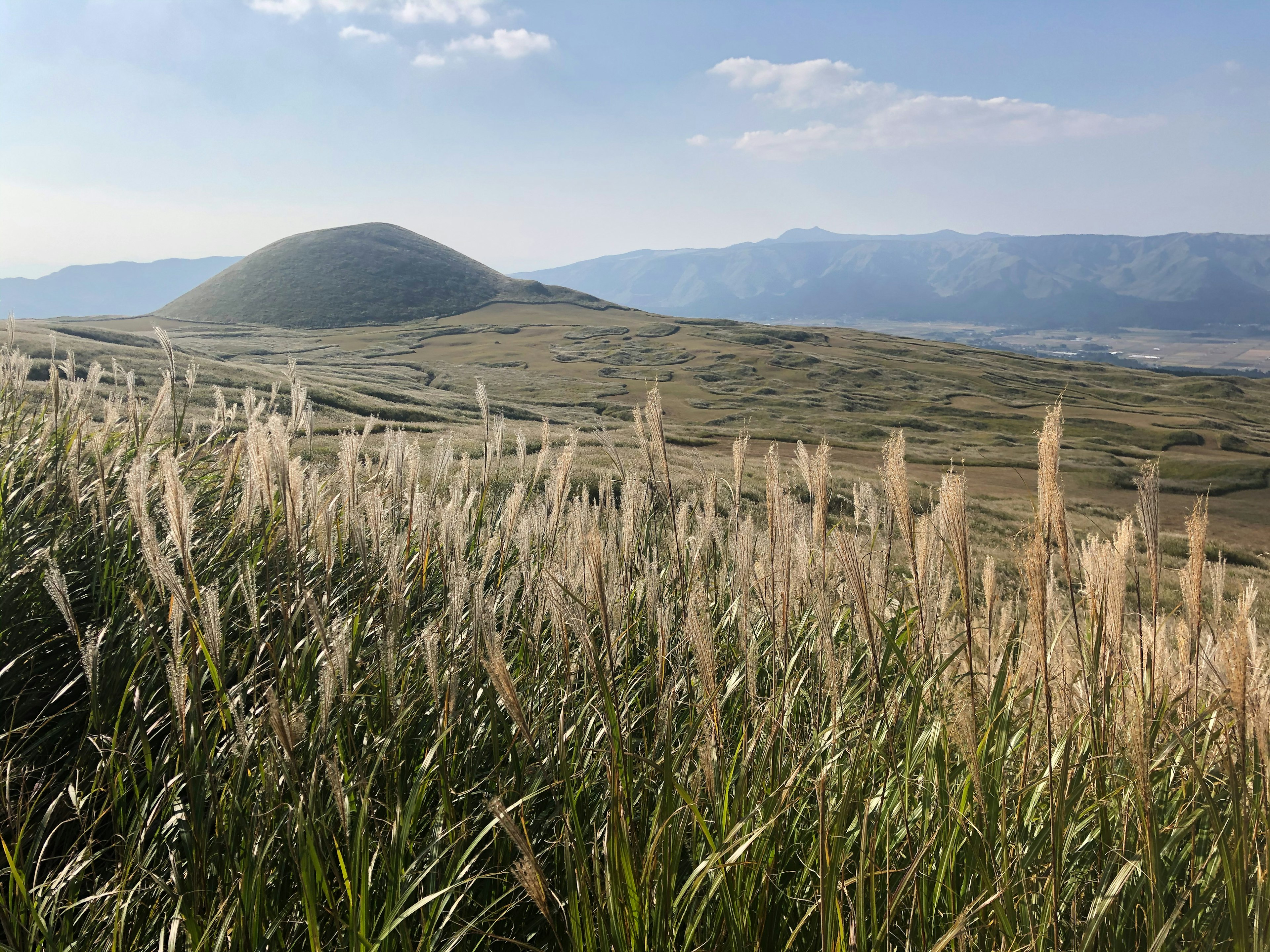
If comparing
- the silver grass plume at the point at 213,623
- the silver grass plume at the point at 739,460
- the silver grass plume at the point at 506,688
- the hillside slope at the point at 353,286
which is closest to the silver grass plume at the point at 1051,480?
the silver grass plume at the point at 739,460

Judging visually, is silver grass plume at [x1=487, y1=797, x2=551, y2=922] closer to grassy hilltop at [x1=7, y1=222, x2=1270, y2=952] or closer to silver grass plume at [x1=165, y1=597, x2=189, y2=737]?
grassy hilltop at [x1=7, y1=222, x2=1270, y2=952]

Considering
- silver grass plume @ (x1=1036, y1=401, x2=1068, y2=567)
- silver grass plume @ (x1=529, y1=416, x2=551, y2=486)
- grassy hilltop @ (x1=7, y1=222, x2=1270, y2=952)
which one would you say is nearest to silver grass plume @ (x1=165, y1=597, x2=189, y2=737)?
grassy hilltop @ (x1=7, y1=222, x2=1270, y2=952)

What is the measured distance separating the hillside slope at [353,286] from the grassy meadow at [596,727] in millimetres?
140524

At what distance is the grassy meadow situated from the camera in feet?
5.50

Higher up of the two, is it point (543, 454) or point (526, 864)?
point (543, 454)

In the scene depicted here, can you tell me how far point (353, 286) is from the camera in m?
149

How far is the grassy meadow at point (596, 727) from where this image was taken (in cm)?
168

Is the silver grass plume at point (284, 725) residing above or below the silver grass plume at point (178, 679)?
below

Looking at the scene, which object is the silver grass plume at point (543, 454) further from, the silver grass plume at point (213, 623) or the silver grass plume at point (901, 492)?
the silver grass plume at point (213, 623)

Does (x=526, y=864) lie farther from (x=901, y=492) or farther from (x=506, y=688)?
(x=901, y=492)

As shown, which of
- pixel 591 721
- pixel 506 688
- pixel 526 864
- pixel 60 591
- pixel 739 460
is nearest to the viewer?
pixel 526 864

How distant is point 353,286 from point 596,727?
163777 mm

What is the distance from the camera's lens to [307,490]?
131 inches

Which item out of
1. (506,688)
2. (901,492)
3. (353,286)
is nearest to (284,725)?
(506,688)
